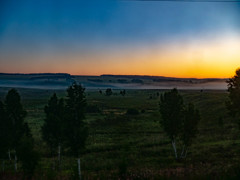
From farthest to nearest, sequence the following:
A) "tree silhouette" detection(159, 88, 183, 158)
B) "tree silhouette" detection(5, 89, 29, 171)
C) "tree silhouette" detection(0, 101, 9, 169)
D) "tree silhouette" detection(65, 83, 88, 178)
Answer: "tree silhouette" detection(159, 88, 183, 158) → "tree silhouette" detection(5, 89, 29, 171) → "tree silhouette" detection(0, 101, 9, 169) → "tree silhouette" detection(65, 83, 88, 178)

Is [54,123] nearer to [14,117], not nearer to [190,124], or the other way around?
[14,117]

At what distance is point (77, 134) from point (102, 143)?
88.7 ft

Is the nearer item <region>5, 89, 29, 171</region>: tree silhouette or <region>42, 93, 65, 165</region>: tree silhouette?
<region>5, 89, 29, 171</region>: tree silhouette

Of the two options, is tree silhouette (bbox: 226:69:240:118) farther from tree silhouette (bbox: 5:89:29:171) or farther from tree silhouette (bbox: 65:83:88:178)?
tree silhouette (bbox: 5:89:29:171)

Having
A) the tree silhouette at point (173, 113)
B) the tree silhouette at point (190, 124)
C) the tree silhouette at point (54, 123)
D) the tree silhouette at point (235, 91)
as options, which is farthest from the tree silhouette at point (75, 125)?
the tree silhouette at point (235, 91)

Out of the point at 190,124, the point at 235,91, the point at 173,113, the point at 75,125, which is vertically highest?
the point at 235,91

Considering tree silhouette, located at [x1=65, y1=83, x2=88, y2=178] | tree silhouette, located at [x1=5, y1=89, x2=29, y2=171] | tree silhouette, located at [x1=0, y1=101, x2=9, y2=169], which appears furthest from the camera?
tree silhouette, located at [x1=5, y1=89, x2=29, y2=171]

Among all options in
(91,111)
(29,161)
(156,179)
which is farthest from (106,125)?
(156,179)

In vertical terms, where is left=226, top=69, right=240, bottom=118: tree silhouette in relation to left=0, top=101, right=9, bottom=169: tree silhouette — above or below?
above

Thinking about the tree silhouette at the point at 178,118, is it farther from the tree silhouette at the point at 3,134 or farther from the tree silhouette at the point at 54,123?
the tree silhouette at the point at 3,134

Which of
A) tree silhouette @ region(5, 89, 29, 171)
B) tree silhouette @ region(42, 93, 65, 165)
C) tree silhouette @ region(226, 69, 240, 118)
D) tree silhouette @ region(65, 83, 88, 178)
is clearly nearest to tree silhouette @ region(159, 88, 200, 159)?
tree silhouette @ region(226, 69, 240, 118)

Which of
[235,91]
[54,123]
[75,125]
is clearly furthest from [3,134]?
[235,91]

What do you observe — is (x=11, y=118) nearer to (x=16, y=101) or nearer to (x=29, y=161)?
(x=16, y=101)

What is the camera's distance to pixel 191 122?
34500 millimetres
